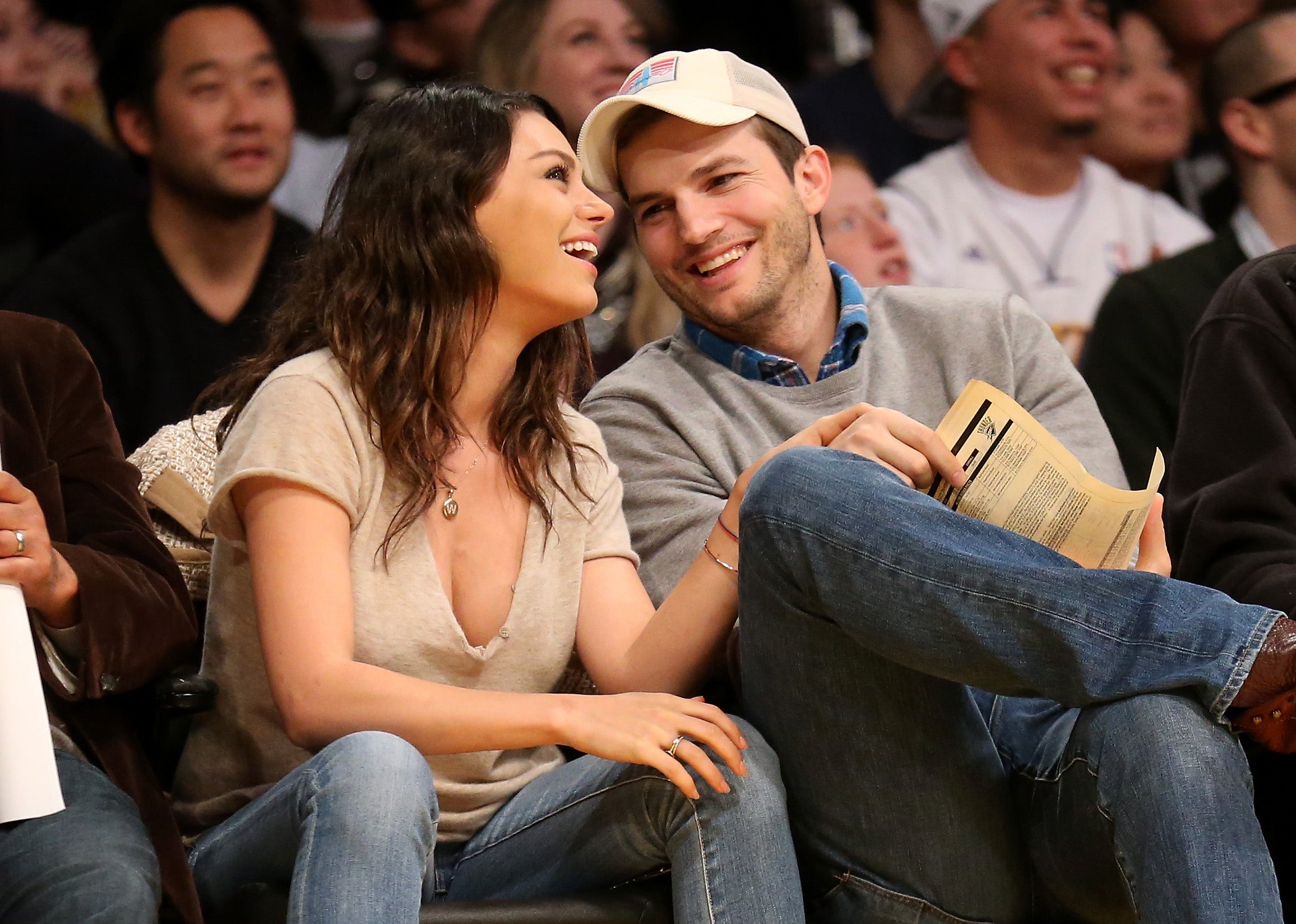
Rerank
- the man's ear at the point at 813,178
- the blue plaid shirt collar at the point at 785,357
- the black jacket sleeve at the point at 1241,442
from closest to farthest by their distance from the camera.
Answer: the black jacket sleeve at the point at 1241,442
the blue plaid shirt collar at the point at 785,357
the man's ear at the point at 813,178

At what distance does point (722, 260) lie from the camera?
7.29 feet

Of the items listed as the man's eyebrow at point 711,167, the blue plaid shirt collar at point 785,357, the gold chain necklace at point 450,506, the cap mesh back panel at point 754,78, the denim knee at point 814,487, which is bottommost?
the gold chain necklace at point 450,506

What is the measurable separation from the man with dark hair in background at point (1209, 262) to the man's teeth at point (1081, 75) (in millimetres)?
298

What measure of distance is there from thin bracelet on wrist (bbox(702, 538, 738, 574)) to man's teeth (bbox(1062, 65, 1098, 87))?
2.64 metres

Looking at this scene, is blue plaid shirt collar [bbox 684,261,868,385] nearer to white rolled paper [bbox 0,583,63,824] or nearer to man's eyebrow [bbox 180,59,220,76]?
white rolled paper [bbox 0,583,63,824]

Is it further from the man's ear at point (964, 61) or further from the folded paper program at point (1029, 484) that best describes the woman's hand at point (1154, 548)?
the man's ear at point (964, 61)

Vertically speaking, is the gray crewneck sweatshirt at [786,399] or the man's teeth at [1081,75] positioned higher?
the man's teeth at [1081,75]

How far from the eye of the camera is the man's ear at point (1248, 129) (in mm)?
3826

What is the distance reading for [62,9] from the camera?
3.34m

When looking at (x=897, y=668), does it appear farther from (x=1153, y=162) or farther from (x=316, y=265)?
(x=1153, y=162)

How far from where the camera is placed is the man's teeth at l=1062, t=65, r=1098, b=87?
401 cm

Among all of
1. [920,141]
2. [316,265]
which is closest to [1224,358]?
[316,265]

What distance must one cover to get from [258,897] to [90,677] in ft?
0.99

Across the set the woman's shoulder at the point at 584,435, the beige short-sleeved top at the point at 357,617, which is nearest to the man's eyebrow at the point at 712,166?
the woman's shoulder at the point at 584,435
